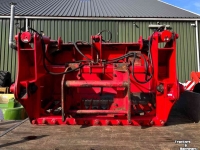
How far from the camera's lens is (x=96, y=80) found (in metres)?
3.14

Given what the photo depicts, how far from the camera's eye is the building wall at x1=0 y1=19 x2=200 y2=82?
33.4 feet

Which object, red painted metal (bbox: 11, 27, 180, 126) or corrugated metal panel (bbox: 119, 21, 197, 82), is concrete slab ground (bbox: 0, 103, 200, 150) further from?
corrugated metal panel (bbox: 119, 21, 197, 82)

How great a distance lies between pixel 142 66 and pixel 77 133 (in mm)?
1543

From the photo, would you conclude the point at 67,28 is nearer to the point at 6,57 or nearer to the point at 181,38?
the point at 6,57

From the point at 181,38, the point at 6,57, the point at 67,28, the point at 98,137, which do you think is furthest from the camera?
the point at 181,38

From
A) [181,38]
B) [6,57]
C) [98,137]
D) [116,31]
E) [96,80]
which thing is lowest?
[98,137]

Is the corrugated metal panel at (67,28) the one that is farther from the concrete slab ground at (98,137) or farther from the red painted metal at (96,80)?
the concrete slab ground at (98,137)

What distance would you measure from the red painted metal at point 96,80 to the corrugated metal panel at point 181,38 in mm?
7203

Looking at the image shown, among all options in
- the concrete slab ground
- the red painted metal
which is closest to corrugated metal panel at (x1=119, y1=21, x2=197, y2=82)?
the red painted metal

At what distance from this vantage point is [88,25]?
10266 millimetres

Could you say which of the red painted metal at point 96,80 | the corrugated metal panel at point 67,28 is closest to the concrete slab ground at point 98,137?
the red painted metal at point 96,80

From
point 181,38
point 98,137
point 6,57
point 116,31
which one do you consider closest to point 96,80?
point 98,137

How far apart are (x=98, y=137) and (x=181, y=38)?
31.6 feet

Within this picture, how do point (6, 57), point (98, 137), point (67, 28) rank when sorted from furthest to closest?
point (67, 28)
point (6, 57)
point (98, 137)
